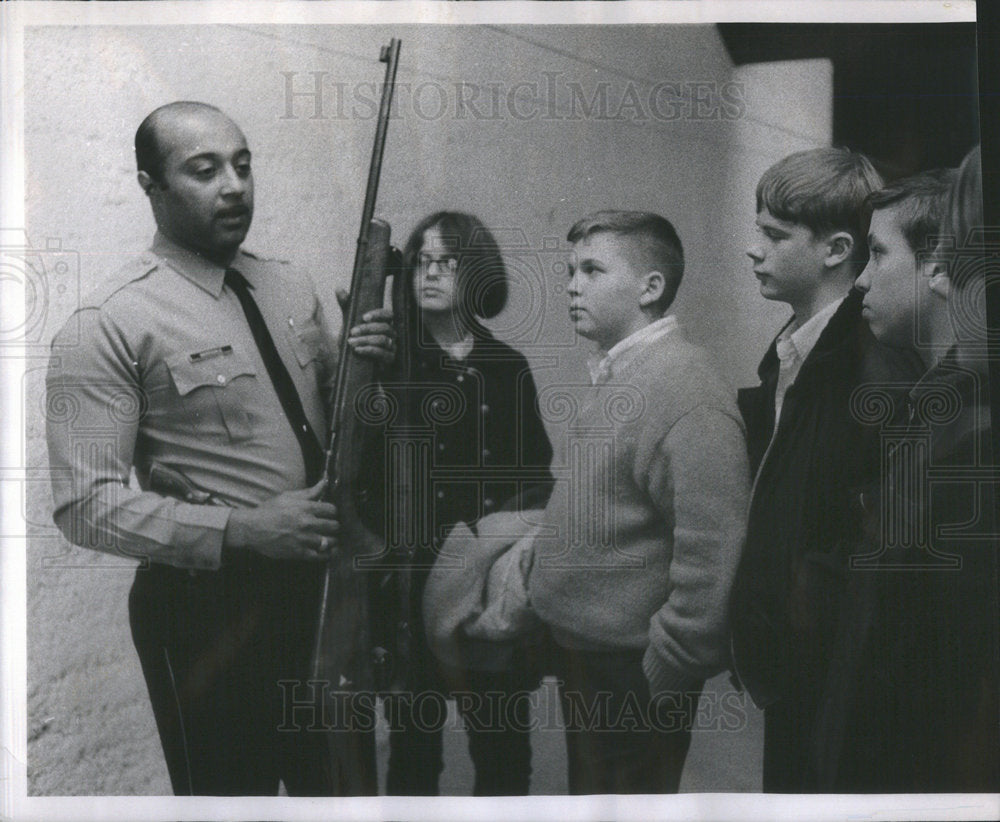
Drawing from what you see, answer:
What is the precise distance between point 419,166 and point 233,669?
1.44 meters

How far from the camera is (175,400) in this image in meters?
2.87

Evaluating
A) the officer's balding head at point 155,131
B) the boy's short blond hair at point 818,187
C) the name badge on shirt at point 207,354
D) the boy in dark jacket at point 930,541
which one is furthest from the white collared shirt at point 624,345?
the officer's balding head at point 155,131

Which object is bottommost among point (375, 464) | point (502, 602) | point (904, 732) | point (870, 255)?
point (904, 732)

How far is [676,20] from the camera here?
291cm

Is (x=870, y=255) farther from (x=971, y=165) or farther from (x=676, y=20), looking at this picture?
(x=676, y=20)

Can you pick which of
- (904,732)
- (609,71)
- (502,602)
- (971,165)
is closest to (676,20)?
(609,71)

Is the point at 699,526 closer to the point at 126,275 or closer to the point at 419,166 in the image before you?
the point at 419,166

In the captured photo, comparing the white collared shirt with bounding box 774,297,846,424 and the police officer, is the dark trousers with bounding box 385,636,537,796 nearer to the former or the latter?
the police officer

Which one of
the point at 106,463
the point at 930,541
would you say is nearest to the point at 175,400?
the point at 106,463

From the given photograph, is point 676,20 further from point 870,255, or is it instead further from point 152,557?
point 152,557

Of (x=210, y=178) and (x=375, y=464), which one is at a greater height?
(x=210, y=178)

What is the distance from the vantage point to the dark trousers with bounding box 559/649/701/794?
287 centimetres

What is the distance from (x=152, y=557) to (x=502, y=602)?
3.11 feet

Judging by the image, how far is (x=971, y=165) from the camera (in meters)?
2.92
